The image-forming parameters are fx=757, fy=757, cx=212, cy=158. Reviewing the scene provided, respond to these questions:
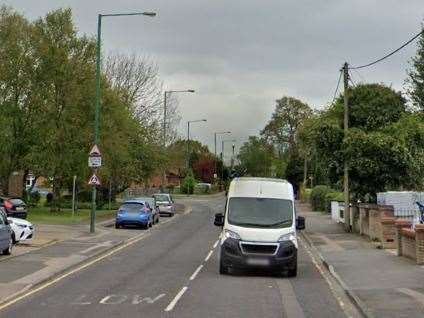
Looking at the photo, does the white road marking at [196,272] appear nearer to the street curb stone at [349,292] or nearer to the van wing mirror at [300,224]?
the van wing mirror at [300,224]

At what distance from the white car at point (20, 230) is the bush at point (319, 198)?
3575cm

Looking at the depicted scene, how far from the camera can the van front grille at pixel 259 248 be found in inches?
731

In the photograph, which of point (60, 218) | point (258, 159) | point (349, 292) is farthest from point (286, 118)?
point (349, 292)

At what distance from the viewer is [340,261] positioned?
22875 mm

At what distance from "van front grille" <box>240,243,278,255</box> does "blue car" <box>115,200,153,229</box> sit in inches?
804

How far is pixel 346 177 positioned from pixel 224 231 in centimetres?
1728

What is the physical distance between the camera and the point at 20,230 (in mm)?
26594

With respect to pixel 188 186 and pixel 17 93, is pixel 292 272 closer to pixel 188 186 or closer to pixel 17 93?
pixel 17 93

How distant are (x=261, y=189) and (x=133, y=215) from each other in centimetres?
1943

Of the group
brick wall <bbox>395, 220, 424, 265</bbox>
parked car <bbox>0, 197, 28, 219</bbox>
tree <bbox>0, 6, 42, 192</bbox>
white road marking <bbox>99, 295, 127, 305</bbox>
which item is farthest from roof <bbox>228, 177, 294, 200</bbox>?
tree <bbox>0, 6, 42, 192</bbox>

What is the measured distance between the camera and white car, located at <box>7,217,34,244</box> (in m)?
26.3

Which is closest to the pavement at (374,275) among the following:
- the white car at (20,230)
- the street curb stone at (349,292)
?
the street curb stone at (349,292)

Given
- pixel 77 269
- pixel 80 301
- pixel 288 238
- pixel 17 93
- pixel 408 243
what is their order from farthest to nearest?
pixel 17 93, pixel 408 243, pixel 77 269, pixel 288 238, pixel 80 301

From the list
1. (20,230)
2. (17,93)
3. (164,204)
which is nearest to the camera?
(20,230)
